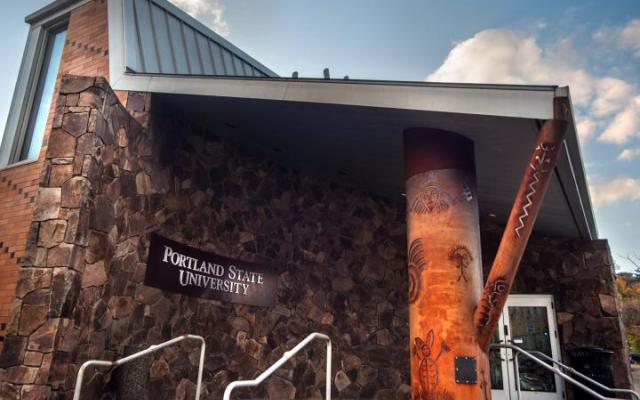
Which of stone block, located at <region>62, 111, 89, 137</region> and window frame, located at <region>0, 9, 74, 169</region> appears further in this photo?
window frame, located at <region>0, 9, 74, 169</region>

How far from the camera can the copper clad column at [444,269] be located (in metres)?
4.24

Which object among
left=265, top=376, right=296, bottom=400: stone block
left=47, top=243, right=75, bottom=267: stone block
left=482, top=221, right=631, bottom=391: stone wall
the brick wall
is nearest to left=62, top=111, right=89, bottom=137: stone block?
left=47, top=243, right=75, bottom=267: stone block

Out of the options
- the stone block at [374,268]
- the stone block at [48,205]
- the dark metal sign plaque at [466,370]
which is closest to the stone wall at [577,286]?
the stone block at [374,268]

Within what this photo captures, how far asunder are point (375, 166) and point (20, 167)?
5064mm

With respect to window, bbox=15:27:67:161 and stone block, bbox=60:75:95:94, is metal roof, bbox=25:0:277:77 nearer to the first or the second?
window, bbox=15:27:67:161

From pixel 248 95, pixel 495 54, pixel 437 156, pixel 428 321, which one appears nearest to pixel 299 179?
pixel 248 95

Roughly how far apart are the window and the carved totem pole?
5487 millimetres

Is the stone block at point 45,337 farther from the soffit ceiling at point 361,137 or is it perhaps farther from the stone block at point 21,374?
the soffit ceiling at point 361,137

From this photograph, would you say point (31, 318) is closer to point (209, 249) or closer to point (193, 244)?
point (193, 244)

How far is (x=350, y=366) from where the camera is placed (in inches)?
300

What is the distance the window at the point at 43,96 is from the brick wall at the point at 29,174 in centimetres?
36

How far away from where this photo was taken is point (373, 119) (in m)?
5.08

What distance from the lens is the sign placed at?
536cm

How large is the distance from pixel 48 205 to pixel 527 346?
8.28 metres
